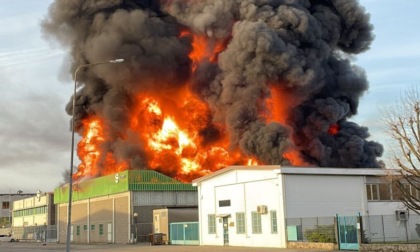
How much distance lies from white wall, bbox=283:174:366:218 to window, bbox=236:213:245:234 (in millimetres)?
4539

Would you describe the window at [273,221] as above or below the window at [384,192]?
below

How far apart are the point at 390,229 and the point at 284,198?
275 inches

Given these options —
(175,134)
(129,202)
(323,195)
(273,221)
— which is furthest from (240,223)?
(175,134)

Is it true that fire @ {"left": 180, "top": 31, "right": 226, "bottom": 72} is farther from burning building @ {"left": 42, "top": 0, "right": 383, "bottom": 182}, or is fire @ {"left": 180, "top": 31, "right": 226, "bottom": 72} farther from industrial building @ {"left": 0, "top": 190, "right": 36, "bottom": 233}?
industrial building @ {"left": 0, "top": 190, "right": 36, "bottom": 233}

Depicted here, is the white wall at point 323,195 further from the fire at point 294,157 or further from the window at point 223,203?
the fire at point 294,157

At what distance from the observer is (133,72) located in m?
65.5

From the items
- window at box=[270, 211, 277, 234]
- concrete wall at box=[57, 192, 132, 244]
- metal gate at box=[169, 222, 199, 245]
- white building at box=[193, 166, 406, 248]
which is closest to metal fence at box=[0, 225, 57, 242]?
concrete wall at box=[57, 192, 132, 244]

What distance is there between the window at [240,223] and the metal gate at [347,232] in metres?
9.19

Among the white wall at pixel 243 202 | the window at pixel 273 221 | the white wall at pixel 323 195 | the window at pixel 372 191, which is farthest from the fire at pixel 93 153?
the window at pixel 372 191

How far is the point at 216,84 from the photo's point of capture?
218ft

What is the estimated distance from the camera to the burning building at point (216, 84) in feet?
203

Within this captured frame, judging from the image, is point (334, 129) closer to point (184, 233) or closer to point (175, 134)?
point (175, 134)

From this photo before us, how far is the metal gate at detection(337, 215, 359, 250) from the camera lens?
3200 centimetres

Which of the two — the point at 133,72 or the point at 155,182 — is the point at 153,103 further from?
the point at 155,182
